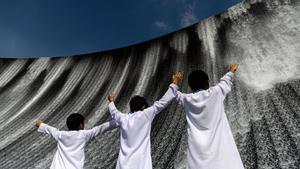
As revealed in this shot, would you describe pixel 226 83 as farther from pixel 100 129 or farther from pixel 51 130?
pixel 51 130

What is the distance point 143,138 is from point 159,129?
102 inches

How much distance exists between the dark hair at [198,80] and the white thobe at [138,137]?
0.18 m

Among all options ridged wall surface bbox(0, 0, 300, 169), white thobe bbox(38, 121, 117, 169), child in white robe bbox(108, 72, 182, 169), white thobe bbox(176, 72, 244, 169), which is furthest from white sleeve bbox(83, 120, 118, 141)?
ridged wall surface bbox(0, 0, 300, 169)

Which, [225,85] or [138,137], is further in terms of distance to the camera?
[138,137]

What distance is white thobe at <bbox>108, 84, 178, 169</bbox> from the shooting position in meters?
2.92

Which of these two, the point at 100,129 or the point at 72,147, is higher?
the point at 100,129

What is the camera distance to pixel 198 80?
2.86m

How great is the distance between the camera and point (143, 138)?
299 cm

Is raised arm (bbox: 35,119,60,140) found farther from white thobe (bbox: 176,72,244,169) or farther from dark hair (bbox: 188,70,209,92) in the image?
dark hair (bbox: 188,70,209,92)

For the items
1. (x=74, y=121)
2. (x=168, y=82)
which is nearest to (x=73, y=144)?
(x=74, y=121)

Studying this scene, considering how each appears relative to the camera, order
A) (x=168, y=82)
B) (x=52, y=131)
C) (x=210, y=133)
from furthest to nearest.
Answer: (x=168, y=82) → (x=52, y=131) → (x=210, y=133)

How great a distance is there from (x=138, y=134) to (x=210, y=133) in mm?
571

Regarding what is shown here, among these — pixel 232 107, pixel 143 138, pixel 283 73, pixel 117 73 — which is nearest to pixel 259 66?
pixel 283 73

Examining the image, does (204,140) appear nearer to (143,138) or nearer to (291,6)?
(143,138)
